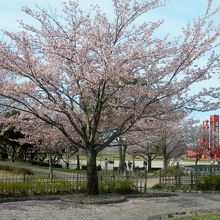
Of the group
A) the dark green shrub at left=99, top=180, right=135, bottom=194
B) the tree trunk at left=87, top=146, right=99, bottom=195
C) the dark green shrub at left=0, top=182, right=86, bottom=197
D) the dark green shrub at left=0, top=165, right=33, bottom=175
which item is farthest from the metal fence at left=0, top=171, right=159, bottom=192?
the dark green shrub at left=0, top=165, right=33, bottom=175

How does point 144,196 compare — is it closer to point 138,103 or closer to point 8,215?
point 138,103

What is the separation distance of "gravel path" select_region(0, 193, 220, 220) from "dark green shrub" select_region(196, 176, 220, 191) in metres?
4.73

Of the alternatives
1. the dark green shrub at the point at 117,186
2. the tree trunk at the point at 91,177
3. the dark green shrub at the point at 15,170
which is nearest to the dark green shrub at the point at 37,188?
the dark green shrub at the point at 117,186

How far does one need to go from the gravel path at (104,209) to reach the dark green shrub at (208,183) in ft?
15.5

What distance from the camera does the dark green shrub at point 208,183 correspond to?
19.2 m

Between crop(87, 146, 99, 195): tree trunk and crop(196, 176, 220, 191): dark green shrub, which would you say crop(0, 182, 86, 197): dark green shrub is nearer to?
crop(87, 146, 99, 195): tree trunk

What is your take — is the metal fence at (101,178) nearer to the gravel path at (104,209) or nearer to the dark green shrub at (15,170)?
the gravel path at (104,209)

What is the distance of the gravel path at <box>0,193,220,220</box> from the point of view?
1070 cm

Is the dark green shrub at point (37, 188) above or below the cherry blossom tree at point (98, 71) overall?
below

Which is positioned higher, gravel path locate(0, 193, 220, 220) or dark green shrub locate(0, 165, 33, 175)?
dark green shrub locate(0, 165, 33, 175)

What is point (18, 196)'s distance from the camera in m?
14.1

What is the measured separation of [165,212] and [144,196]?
12.5 feet

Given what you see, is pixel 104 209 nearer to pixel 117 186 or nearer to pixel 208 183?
pixel 117 186

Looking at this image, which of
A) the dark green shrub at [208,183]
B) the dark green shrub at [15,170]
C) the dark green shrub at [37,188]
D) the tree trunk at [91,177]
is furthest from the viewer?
the dark green shrub at [15,170]
